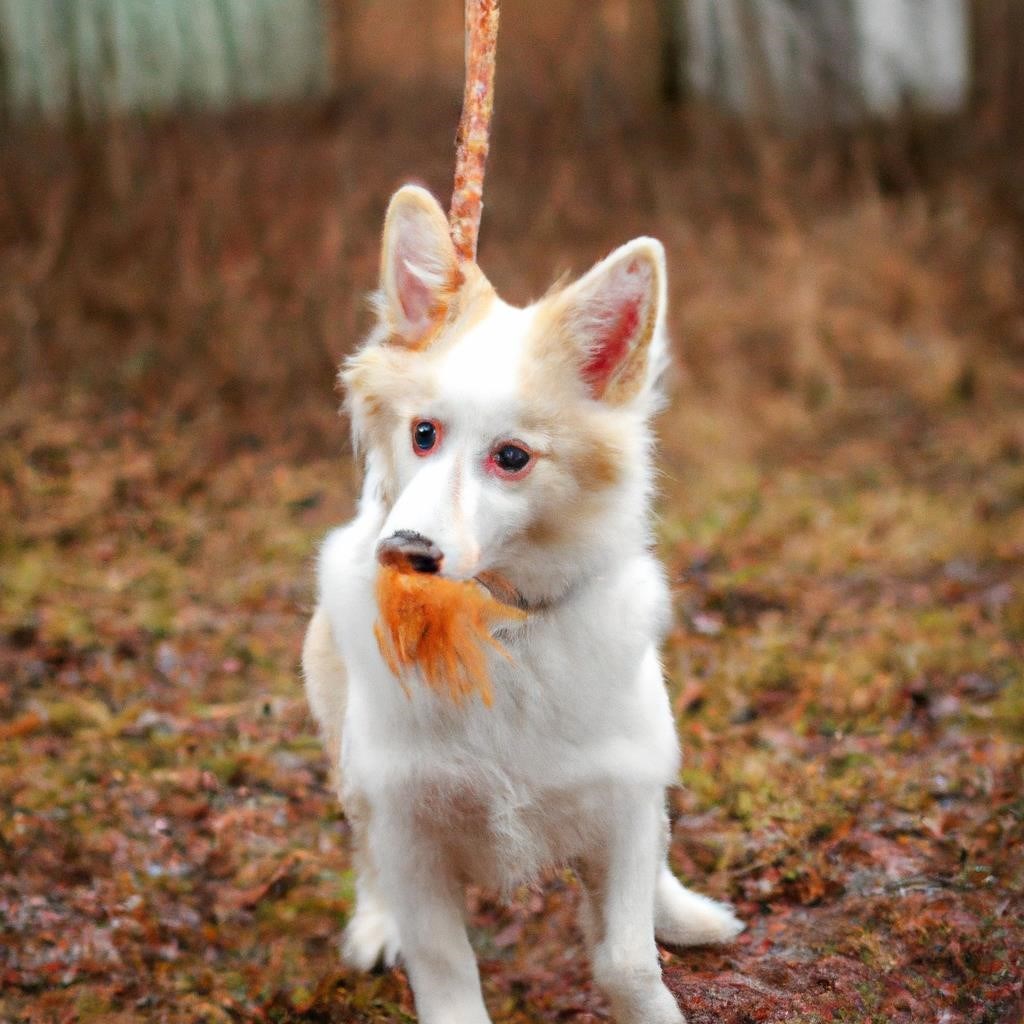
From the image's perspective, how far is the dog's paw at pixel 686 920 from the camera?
3461mm

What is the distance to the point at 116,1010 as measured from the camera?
3.53m

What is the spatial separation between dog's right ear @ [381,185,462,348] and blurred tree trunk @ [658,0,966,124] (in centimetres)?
771

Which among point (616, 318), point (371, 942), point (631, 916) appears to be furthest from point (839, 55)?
point (631, 916)

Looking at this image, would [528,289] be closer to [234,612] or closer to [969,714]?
[234,612]

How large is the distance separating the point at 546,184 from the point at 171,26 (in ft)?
9.69

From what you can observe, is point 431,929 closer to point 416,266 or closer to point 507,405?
point 507,405

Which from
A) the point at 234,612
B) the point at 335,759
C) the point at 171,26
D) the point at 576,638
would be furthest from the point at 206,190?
the point at 576,638

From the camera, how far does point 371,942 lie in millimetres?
3648

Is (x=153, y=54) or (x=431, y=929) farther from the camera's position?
(x=153, y=54)

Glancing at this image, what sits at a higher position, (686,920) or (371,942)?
(686,920)

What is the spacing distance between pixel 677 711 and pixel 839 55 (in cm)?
665

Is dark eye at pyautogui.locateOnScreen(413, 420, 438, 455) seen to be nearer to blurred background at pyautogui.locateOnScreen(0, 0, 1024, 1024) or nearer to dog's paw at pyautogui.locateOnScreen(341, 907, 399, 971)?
blurred background at pyautogui.locateOnScreen(0, 0, 1024, 1024)

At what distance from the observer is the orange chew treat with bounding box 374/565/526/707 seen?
2.55 meters

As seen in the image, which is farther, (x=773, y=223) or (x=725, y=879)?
(x=773, y=223)
